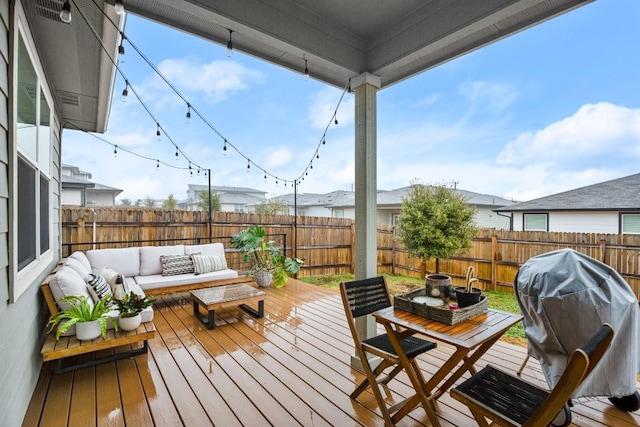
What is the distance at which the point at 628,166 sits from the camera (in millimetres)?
7723

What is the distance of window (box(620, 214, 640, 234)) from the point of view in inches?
259

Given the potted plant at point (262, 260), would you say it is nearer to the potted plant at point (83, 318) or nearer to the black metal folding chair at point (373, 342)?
the potted plant at point (83, 318)

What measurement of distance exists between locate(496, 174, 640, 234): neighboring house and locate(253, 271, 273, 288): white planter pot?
24.9 ft

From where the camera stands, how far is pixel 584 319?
69.6 inches

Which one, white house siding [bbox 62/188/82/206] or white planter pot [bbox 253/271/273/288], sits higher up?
white house siding [bbox 62/188/82/206]

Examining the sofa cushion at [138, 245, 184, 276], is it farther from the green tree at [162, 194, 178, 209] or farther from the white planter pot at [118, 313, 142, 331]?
the green tree at [162, 194, 178, 209]

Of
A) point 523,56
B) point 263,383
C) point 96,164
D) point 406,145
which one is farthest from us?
point 406,145

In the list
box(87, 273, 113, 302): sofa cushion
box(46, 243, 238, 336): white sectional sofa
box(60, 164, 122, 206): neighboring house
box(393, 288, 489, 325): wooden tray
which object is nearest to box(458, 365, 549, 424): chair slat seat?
box(393, 288, 489, 325): wooden tray

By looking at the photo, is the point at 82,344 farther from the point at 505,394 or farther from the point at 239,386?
the point at 505,394

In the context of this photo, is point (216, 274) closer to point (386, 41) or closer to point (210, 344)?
point (210, 344)

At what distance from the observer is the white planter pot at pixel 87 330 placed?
2422mm

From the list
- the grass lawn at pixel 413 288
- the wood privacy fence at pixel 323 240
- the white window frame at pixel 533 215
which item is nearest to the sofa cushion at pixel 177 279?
the wood privacy fence at pixel 323 240

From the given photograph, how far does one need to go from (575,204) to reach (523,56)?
4147 millimetres

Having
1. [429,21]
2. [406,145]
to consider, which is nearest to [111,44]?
[429,21]
